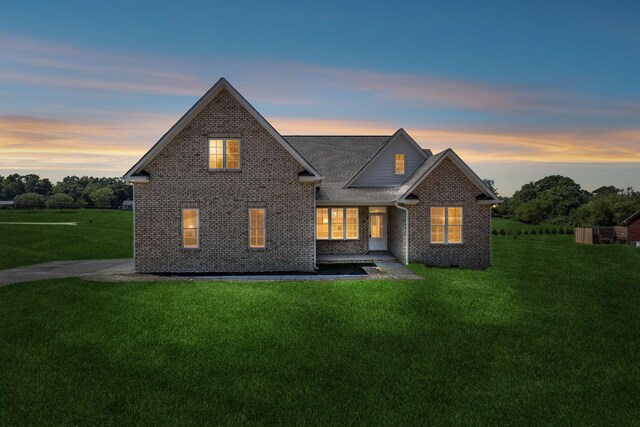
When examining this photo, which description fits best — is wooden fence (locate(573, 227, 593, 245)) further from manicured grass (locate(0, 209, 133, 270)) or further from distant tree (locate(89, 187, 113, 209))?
distant tree (locate(89, 187, 113, 209))

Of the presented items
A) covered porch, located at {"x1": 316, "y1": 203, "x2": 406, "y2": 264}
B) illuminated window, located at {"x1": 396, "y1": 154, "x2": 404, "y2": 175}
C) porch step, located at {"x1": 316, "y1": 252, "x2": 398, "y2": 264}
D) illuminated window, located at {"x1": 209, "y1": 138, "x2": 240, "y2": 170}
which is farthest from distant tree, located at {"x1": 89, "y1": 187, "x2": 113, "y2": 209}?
illuminated window, located at {"x1": 396, "y1": 154, "x2": 404, "y2": 175}

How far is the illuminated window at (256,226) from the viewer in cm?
1767

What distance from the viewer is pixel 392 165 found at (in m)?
21.8

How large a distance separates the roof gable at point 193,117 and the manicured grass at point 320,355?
229 inches

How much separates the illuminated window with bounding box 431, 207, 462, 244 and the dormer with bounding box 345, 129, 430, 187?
139 inches

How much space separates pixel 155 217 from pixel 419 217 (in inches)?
476

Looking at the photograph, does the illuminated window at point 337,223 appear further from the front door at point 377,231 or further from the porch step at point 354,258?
the front door at point 377,231

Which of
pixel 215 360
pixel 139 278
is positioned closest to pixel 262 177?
pixel 139 278

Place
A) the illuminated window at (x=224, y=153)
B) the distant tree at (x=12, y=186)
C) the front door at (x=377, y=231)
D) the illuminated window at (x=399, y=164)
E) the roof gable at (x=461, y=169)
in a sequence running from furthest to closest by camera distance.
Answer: the distant tree at (x=12, y=186)
the illuminated window at (x=399, y=164)
the front door at (x=377, y=231)
the roof gable at (x=461, y=169)
the illuminated window at (x=224, y=153)

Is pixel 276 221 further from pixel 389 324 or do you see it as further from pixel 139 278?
pixel 389 324

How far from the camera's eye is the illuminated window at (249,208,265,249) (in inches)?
696

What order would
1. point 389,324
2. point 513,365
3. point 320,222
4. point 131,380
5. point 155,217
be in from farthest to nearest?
point 320,222
point 155,217
point 389,324
point 513,365
point 131,380

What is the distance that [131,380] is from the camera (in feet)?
22.2

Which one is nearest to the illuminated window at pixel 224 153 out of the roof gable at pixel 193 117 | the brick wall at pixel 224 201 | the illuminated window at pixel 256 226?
the brick wall at pixel 224 201
